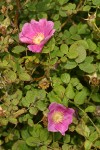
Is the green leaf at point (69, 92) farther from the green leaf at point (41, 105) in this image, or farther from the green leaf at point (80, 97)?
the green leaf at point (41, 105)

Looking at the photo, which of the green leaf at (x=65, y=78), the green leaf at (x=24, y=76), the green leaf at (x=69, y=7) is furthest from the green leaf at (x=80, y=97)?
the green leaf at (x=69, y=7)

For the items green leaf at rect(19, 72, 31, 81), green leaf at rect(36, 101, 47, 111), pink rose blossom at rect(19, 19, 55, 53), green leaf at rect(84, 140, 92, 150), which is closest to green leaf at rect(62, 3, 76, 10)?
pink rose blossom at rect(19, 19, 55, 53)

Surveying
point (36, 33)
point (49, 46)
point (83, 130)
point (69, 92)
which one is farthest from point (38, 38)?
point (83, 130)

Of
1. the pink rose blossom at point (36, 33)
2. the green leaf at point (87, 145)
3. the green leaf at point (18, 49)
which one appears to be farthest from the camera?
the green leaf at point (18, 49)

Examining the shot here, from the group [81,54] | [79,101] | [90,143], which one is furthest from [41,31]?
[90,143]

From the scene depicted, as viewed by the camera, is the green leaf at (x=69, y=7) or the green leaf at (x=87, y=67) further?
the green leaf at (x=69, y=7)

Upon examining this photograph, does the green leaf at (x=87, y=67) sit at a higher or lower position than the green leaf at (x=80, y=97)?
higher
